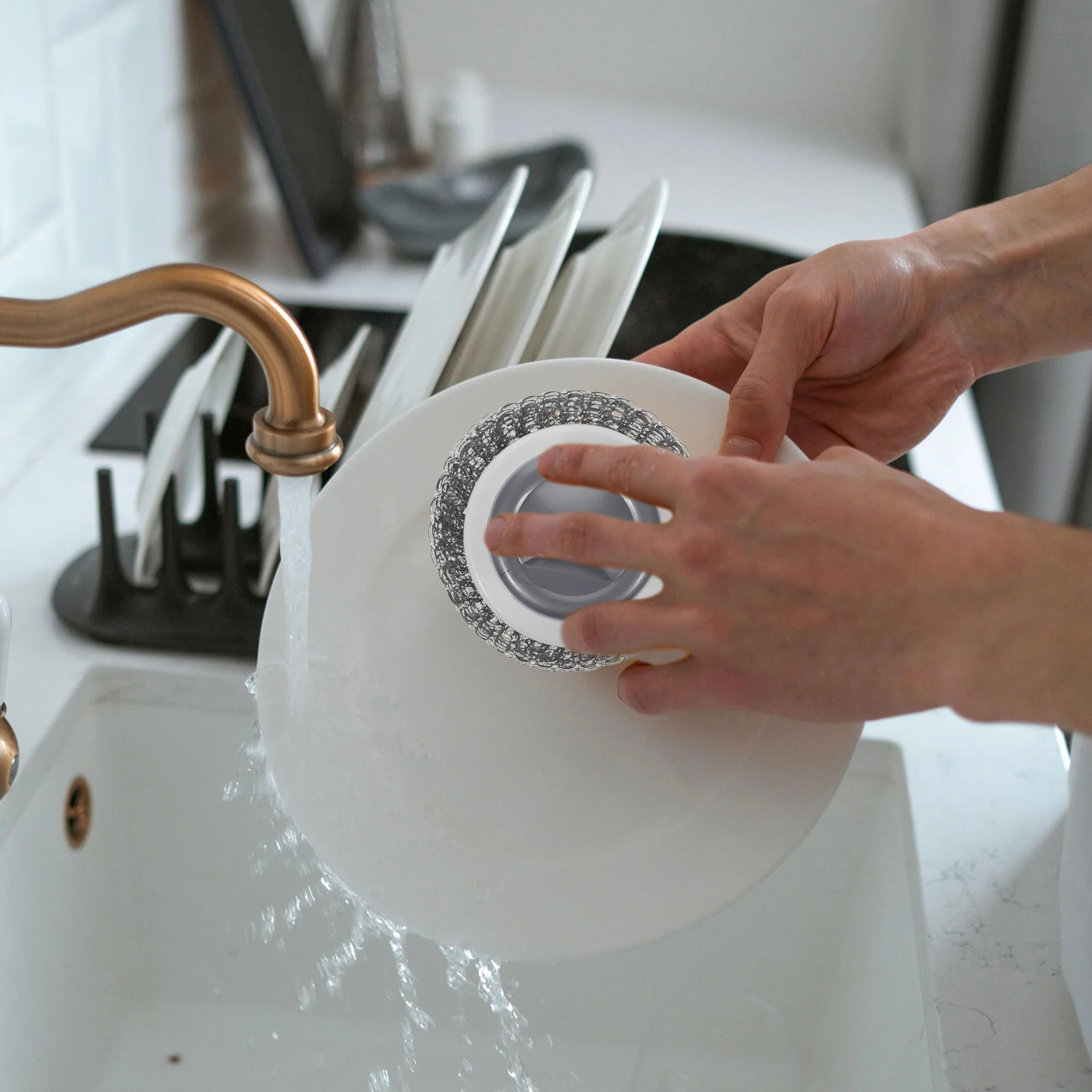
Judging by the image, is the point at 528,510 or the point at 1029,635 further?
the point at 528,510

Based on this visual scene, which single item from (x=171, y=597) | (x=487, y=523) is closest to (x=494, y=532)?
(x=487, y=523)

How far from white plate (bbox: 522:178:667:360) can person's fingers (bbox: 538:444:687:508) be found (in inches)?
6.1

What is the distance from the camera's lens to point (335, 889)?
905mm

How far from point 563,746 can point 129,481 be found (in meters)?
0.61

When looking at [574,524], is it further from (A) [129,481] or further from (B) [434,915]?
(A) [129,481]

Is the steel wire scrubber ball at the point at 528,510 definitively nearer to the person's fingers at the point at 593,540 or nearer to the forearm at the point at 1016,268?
the person's fingers at the point at 593,540

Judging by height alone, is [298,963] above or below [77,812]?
below

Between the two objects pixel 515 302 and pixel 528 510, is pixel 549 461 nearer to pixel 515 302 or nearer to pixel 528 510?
pixel 528 510

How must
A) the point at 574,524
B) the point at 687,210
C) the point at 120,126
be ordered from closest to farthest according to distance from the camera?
the point at 574,524, the point at 120,126, the point at 687,210

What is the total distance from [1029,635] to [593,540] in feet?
0.66

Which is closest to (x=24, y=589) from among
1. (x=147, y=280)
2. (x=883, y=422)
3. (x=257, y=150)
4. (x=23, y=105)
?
(x=23, y=105)

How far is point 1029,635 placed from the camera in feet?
1.72

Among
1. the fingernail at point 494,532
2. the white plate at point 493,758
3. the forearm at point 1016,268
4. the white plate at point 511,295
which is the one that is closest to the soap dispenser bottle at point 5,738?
the white plate at point 493,758

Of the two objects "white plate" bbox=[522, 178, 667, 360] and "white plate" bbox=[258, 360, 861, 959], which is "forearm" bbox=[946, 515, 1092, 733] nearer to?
"white plate" bbox=[258, 360, 861, 959]
